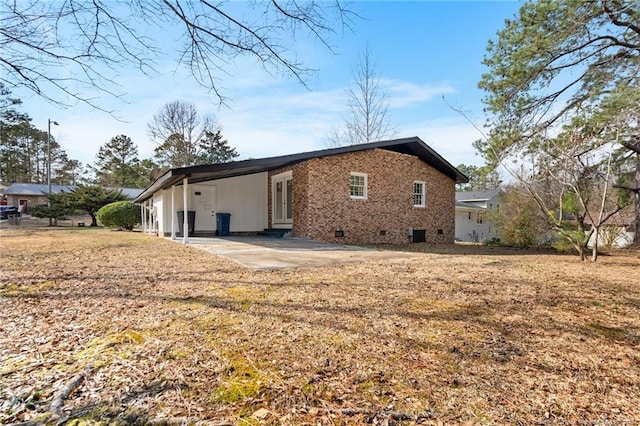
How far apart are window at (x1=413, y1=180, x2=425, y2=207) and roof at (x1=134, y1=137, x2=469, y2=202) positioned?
1.07 meters

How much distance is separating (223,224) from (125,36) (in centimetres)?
1059

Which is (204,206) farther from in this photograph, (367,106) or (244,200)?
(367,106)

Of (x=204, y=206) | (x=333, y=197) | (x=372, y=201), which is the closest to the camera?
(x=333, y=197)

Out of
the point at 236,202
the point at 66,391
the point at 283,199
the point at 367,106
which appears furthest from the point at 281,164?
the point at 367,106

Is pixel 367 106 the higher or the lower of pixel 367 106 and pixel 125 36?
the higher

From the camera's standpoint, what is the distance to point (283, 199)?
1339 centimetres

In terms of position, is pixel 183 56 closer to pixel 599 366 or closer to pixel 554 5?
pixel 599 366

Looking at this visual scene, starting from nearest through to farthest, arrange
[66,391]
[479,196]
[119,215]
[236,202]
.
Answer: [66,391] < [236,202] < [119,215] < [479,196]

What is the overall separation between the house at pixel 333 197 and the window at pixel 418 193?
0.04m

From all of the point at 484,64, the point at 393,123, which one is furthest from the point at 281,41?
the point at 393,123

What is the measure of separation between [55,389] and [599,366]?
3472 mm

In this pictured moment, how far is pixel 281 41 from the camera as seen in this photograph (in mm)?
3234

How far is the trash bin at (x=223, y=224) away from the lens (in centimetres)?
1307

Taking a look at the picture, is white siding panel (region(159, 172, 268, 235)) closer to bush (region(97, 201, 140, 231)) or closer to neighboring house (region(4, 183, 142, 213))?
bush (region(97, 201, 140, 231))
